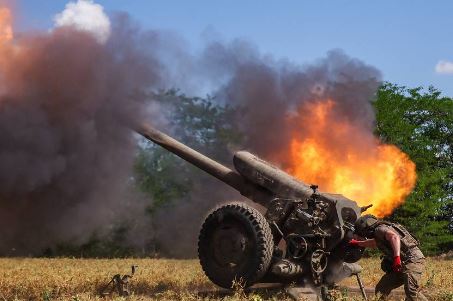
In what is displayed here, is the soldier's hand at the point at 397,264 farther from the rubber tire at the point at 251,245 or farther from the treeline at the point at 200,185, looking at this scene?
the treeline at the point at 200,185

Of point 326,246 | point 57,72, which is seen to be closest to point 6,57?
point 57,72

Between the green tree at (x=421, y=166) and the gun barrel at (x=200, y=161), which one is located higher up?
the green tree at (x=421, y=166)

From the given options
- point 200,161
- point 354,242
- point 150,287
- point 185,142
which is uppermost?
point 185,142

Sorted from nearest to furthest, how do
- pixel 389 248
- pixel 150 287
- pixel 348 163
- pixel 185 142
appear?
pixel 389 248 < pixel 150 287 < pixel 348 163 < pixel 185 142

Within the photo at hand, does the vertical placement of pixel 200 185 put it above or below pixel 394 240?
above

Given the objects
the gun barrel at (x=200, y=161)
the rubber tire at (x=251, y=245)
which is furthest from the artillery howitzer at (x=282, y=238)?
the gun barrel at (x=200, y=161)

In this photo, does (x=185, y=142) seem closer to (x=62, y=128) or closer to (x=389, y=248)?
(x=62, y=128)

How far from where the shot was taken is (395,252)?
9406 mm

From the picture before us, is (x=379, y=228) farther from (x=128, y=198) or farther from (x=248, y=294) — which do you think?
(x=128, y=198)

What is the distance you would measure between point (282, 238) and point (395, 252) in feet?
7.39

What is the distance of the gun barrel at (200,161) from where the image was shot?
12219 millimetres

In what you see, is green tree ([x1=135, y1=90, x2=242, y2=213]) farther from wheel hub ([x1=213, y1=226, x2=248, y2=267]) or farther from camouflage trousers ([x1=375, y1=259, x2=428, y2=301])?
camouflage trousers ([x1=375, y1=259, x2=428, y2=301])

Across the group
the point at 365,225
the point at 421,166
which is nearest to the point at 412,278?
the point at 365,225

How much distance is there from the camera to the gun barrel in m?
12.2
